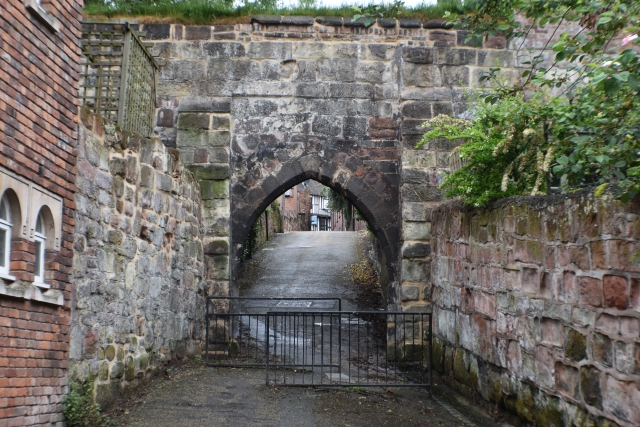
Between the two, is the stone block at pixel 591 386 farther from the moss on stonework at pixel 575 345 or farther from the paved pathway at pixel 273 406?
the paved pathway at pixel 273 406

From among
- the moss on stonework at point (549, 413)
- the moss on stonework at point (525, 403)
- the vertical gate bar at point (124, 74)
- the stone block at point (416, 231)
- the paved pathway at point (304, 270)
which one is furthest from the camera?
the paved pathway at point (304, 270)

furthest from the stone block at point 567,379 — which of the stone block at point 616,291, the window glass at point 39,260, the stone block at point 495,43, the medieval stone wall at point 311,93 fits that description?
the stone block at point 495,43

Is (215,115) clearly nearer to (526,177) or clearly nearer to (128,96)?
(128,96)

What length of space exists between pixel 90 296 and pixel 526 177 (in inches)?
167

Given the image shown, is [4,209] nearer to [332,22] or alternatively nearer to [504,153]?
[504,153]

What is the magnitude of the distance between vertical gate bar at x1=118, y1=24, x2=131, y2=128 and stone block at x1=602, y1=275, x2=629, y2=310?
4.89 metres

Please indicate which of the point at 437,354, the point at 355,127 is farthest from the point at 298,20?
the point at 437,354

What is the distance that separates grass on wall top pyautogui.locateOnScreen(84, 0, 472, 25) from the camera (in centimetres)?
1124

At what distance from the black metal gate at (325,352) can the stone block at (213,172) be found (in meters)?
1.81

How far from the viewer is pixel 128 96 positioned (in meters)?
7.69

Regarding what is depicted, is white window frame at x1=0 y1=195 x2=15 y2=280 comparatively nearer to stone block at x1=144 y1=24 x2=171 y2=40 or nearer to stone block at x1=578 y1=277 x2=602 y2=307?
stone block at x1=578 y1=277 x2=602 y2=307

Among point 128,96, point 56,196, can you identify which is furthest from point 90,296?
point 128,96

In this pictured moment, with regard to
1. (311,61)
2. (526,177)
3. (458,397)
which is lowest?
(458,397)

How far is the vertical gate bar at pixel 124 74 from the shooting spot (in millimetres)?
7441
